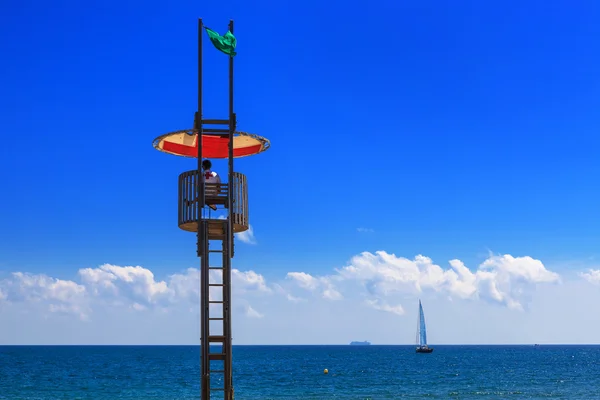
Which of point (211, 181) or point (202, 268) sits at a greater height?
point (211, 181)

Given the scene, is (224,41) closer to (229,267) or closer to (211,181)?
(211,181)

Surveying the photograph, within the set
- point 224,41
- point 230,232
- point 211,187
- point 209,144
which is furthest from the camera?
point 209,144

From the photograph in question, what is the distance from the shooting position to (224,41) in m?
11.2

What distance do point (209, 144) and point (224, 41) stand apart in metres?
2.03

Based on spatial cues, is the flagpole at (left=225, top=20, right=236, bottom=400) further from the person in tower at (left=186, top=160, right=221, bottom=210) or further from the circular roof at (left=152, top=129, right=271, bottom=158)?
the circular roof at (left=152, top=129, right=271, bottom=158)

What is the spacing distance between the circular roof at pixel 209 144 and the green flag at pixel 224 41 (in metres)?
1.43

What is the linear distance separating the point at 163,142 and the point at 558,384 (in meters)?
53.5

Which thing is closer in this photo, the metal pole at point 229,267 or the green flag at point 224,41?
the metal pole at point 229,267

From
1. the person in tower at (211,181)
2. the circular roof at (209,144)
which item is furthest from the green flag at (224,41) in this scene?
the person in tower at (211,181)

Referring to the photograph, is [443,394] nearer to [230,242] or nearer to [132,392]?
[132,392]

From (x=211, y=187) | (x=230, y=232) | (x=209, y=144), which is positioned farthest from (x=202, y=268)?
(x=209, y=144)

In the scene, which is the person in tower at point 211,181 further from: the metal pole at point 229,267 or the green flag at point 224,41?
the green flag at point 224,41

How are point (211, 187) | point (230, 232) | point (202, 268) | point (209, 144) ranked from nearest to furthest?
point (202, 268), point (230, 232), point (211, 187), point (209, 144)

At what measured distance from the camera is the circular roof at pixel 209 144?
40.3 ft
